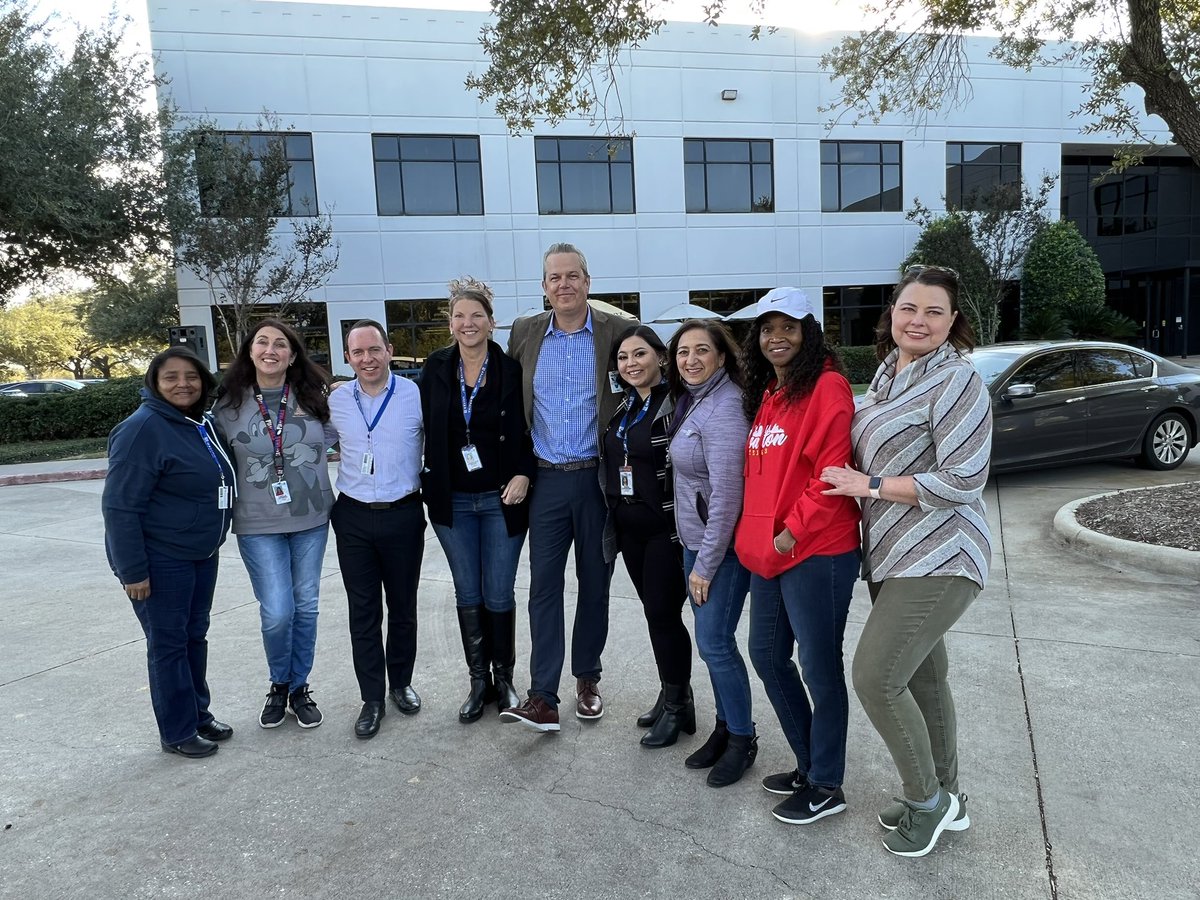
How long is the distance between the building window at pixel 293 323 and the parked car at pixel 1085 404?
54.1 ft

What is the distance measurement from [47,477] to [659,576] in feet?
43.1

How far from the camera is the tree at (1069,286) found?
22.5 meters

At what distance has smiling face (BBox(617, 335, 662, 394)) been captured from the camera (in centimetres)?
334

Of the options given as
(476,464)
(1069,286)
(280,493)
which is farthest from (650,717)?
(1069,286)

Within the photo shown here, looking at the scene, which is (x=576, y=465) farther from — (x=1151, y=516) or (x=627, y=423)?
(x=1151, y=516)

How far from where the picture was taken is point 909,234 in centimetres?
2367

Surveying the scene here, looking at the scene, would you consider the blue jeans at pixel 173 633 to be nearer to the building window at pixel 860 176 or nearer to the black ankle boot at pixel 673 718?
the black ankle boot at pixel 673 718

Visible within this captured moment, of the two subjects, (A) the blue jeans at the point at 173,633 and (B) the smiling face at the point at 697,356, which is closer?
(B) the smiling face at the point at 697,356

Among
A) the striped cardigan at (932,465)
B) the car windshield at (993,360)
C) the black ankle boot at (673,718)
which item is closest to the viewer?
the striped cardigan at (932,465)

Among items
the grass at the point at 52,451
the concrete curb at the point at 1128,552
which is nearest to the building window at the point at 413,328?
the grass at the point at 52,451

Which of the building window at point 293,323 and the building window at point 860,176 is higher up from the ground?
the building window at point 860,176

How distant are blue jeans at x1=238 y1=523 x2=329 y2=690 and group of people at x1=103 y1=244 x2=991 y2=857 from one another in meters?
0.02

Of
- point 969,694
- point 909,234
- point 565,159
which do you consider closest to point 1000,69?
point 909,234

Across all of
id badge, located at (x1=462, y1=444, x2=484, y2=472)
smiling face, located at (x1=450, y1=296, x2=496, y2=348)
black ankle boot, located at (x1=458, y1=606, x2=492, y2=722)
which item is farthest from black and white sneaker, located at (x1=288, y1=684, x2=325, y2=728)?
smiling face, located at (x1=450, y1=296, x2=496, y2=348)
